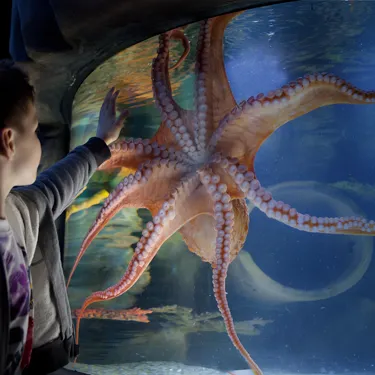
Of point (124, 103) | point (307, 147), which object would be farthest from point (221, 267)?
point (124, 103)

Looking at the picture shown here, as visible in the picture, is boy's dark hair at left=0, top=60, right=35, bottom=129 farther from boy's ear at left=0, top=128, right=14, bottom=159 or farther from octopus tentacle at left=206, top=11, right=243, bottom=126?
octopus tentacle at left=206, top=11, right=243, bottom=126

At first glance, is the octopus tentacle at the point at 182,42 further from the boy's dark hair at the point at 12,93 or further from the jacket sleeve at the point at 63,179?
the boy's dark hair at the point at 12,93

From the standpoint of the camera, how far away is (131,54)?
1667 millimetres

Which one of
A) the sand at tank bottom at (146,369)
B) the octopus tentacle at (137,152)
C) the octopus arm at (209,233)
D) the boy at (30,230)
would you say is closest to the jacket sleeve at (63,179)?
the boy at (30,230)

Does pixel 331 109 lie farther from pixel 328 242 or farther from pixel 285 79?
pixel 328 242

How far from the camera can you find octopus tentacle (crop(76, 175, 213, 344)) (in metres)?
1.45

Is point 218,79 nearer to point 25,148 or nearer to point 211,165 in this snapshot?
point 211,165

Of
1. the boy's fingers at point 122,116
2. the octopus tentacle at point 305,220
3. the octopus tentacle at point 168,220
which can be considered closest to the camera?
the octopus tentacle at point 305,220

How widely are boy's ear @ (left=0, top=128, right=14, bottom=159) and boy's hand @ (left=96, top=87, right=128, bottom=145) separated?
23.1 inches

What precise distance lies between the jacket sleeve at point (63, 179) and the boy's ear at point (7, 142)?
19cm

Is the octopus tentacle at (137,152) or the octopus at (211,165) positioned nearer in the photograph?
the octopus at (211,165)

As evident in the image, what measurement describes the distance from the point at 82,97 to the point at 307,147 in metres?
0.89

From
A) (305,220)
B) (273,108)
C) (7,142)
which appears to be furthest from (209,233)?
(7,142)

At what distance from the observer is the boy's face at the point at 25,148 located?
3.39 ft
